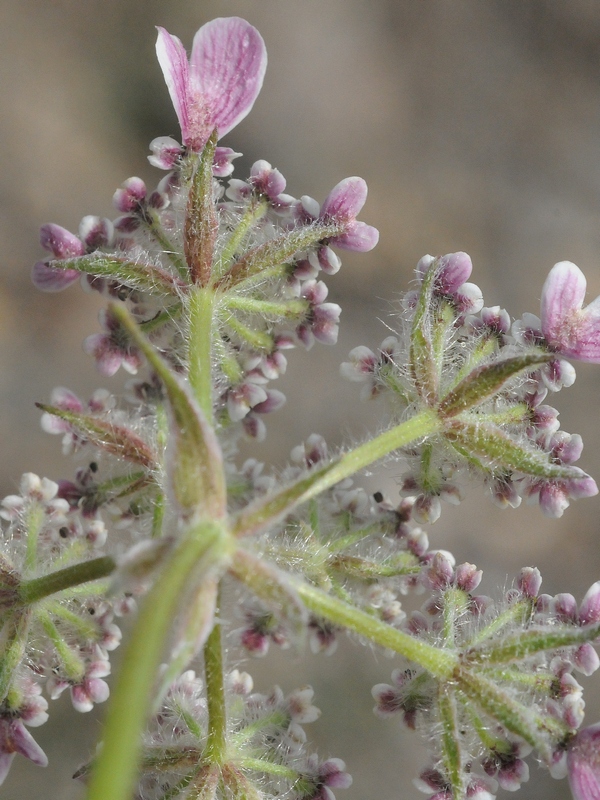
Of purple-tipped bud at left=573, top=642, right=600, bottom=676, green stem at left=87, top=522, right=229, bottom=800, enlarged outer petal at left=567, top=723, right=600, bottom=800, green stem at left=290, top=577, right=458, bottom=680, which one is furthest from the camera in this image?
purple-tipped bud at left=573, top=642, right=600, bottom=676

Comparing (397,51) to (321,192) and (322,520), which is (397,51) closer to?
(321,192)

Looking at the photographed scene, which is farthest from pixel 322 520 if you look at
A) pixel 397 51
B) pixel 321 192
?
pixel 397 51

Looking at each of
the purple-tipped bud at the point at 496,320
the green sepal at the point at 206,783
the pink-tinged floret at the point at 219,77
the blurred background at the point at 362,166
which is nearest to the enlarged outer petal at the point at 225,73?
the pink-tinged floret at the point at 219,77

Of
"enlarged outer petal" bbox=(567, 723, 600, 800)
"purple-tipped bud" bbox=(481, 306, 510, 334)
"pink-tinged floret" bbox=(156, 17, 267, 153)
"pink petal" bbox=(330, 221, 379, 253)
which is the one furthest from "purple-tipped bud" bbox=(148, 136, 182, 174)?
"enlarged outer petal" bbox=(567, 723, 600, 800)

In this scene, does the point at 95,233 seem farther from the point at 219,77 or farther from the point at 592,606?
the point at 592,606

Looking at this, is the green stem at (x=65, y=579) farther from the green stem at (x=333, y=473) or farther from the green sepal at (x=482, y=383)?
the green sepal at (x=482, y=383)

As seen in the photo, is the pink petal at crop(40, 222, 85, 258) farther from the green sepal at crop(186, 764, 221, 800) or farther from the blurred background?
the blurred background

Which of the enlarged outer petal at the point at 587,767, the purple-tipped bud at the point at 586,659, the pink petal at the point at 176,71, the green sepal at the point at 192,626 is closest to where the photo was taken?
the green sepal at the point at 192,626
